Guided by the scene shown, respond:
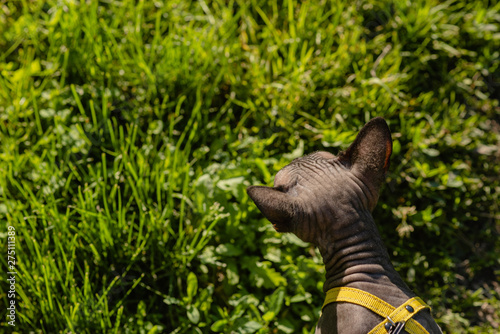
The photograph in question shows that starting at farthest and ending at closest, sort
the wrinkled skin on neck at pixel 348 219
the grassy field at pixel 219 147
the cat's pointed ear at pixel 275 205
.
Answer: the grassy field at pixel 219 147 < the wrinkled skin on neck at pixel 348 219 < the cat's pointed ear at pixel 275 205

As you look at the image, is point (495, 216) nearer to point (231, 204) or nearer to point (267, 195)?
point (231, 204)

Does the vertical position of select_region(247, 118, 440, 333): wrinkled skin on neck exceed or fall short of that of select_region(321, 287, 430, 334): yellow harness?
it exceeds it

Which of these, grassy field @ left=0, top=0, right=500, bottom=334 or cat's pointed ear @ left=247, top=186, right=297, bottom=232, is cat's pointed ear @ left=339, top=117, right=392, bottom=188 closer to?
cat's pointed ear @ left=247, top=186, right=297, bottom=232

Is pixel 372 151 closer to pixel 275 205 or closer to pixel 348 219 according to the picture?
pixel 348 219

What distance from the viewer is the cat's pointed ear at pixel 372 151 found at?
7.43 feet

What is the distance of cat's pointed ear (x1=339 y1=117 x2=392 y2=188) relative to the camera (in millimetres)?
2266

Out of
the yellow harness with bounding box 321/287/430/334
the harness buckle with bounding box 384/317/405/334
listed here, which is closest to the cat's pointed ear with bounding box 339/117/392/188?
the yellow harness with bounding box 321/287/430/334

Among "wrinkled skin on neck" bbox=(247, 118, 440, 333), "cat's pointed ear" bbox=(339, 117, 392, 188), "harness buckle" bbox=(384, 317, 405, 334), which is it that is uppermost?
"cat's pointed ear" bbox=(339, 117, 392, 188)

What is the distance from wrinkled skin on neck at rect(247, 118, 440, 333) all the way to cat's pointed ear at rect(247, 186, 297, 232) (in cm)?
1

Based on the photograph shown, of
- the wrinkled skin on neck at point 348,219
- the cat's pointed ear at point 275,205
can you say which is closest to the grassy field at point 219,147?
the wrinkled skin on neck at point 348,219

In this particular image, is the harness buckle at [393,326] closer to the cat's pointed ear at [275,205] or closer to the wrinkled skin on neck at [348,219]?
the wrinkled skin on neck at [348,219]

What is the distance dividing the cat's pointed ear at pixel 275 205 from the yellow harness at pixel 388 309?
1.36ft

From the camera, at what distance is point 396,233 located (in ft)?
11.1

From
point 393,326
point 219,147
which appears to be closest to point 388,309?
point 393,326
